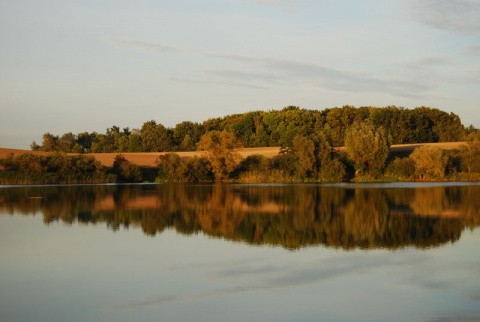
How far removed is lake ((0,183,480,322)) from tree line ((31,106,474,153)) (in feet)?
210

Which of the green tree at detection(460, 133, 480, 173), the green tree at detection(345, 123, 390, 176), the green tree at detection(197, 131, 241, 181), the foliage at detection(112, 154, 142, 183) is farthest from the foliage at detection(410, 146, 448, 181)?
the foliage at detection(112, 154, 142, 183)

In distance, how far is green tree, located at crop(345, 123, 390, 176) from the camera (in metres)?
60.5

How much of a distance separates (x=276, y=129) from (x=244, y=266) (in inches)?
3327

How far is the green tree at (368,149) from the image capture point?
6050cm

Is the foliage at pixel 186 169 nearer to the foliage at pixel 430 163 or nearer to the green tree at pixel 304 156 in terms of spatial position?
the green tree at pixel 304 156

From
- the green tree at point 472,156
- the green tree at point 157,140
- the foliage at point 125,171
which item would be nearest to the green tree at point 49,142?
the green tree at point 157,140

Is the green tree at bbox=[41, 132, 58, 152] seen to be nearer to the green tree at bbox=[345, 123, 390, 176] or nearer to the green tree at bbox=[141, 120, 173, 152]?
the green tree at bbox=[141, 120, 173, 152]

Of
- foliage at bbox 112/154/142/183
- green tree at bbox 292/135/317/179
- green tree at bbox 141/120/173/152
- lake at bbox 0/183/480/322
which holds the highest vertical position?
green tree at bbox 141/120/173/152

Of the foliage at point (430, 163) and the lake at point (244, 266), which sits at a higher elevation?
the foliage at point (430, 163)

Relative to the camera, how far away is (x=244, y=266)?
14.3 metres

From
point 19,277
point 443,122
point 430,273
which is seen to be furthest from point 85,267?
point 443,122

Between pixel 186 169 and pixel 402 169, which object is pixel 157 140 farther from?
pixel 402 169

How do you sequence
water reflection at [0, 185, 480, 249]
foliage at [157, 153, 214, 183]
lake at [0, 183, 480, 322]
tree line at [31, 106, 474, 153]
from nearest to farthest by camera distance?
lake at [0, 183, 480, 322] → water reflection at [0, 185, 480, 249] → foliage at [157, 153, 214, 183] → tree line at [31, 106, 474, 153]

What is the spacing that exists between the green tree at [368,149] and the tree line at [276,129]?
26644mm
